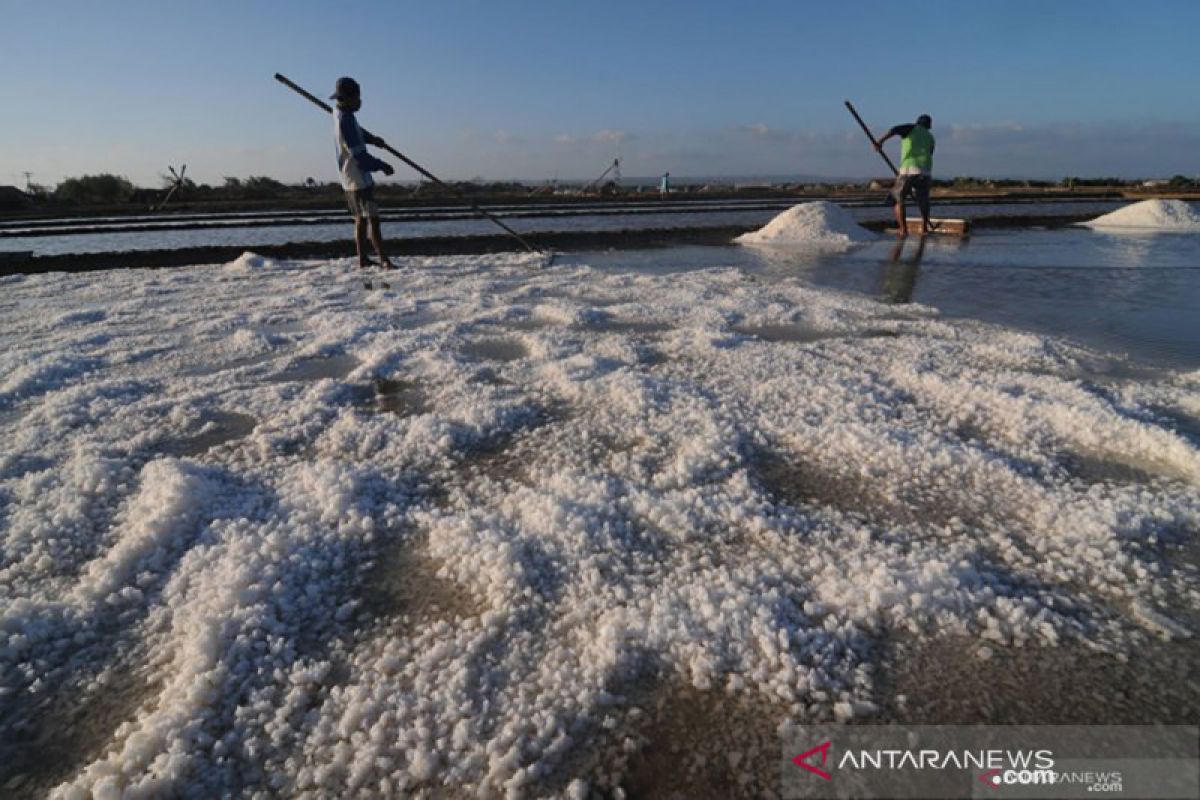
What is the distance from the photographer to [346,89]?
19.9 ft

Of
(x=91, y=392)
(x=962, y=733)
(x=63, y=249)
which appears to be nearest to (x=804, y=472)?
(x=962, y=733)

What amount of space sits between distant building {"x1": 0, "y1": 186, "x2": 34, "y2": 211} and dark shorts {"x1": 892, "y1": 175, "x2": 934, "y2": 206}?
32.3 metres

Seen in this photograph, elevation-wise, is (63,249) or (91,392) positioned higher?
(63,249)

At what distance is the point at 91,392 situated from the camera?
3031 mm

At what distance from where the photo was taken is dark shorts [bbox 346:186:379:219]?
6.54 metres

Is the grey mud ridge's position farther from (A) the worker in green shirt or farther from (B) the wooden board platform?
(A) the worker in green shirt

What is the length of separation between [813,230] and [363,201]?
7.15m

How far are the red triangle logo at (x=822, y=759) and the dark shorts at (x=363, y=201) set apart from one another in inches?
260

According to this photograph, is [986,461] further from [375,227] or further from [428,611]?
[375,227]

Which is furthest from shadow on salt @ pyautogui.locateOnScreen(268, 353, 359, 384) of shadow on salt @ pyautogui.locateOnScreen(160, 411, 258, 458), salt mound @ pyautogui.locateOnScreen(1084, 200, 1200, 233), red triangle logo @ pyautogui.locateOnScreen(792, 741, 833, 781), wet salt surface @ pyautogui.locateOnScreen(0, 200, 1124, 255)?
salt mound @ pyautogui.locateOnScreen(1084, 200, 1200, 233)

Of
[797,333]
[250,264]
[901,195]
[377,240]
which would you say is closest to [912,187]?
[901,195]

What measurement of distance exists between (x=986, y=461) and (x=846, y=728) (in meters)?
1.42

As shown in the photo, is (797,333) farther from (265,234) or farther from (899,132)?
(265,234)

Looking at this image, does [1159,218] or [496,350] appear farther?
[1159,218]
